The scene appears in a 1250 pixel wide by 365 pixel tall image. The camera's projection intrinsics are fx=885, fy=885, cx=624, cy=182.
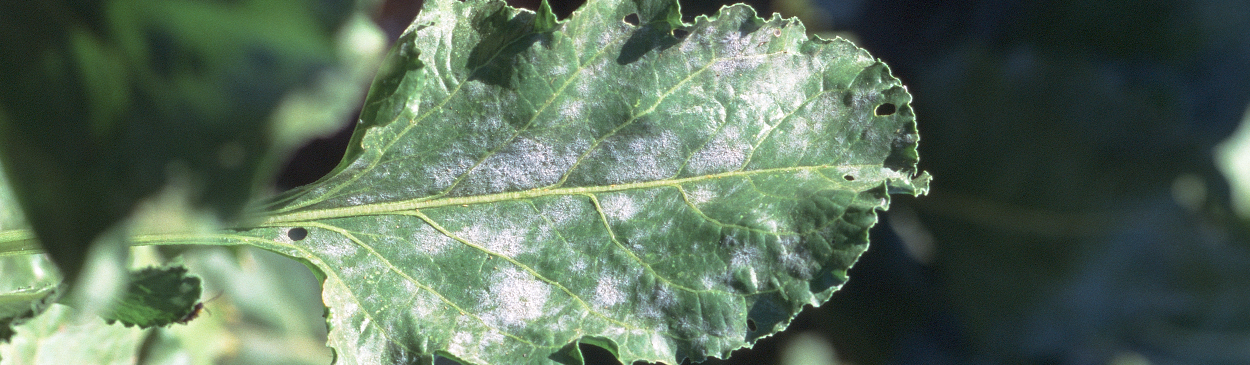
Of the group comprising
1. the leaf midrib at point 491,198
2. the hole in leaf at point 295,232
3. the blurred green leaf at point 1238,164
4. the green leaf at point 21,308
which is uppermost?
the blurred green leaf at point 1238,164

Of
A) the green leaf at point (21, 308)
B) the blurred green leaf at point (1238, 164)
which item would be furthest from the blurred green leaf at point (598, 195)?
the blurred green leaf at point (1238, 164)

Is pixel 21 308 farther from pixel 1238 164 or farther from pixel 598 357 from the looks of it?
pixel 1238 164

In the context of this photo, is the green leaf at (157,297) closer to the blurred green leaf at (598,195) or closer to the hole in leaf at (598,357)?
the blurred green leaf at (598,195)

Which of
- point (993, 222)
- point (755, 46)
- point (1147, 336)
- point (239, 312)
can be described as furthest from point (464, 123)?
point (1147, 336)

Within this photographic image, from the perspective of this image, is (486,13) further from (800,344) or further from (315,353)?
(800,344)

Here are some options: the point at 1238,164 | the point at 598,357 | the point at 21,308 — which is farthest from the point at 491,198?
the point at 1238,164
